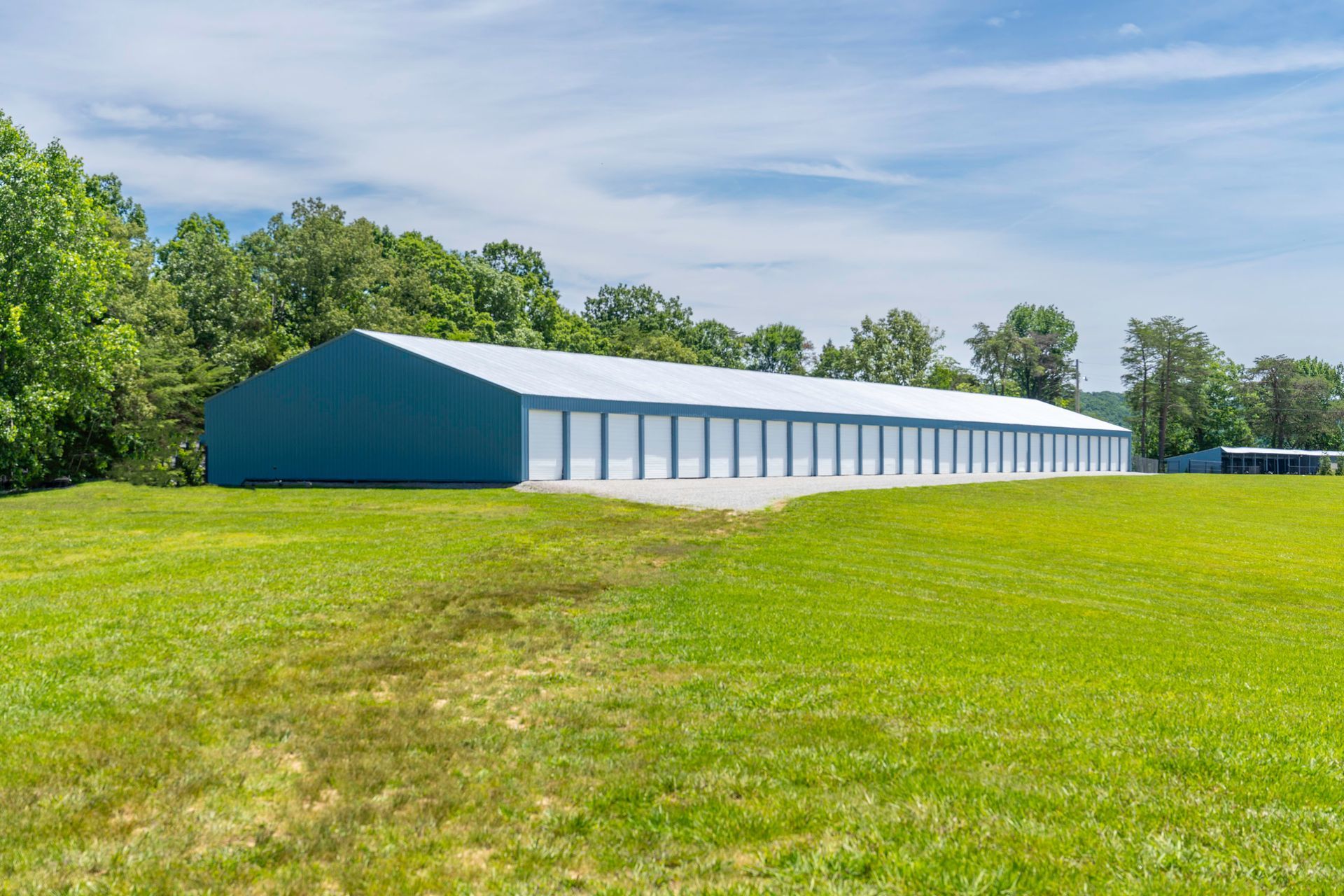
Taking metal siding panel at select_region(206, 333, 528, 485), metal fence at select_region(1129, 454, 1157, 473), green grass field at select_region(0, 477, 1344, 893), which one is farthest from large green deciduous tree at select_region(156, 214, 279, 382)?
metal fence at select_region(1129, 454, 1157, 473)

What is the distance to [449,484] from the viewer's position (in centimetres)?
3644

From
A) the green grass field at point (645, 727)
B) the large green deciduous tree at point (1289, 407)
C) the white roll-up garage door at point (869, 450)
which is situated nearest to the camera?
the green grass field at point (645, 727)

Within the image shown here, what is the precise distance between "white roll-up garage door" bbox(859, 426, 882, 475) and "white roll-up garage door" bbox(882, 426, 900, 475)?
1.25 feet

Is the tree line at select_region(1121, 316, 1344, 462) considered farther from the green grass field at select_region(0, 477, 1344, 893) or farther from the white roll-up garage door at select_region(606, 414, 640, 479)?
the green grass field at select_region(0, 477, 1344, 893)

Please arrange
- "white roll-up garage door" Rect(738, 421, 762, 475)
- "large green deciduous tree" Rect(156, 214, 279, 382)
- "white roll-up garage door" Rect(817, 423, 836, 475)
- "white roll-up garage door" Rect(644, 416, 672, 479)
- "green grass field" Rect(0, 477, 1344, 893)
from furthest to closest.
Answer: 1. "large green deciduous tree" Rect(156, 214, 279, 382)
2. "white roll-up garage door" Rect(817, 423, 836, 475)
3. "white roll-up garage door" Rect(738, 421, 762, 475)
4. "white roll-up garage door" Rect(644, 416, 672, 479)
5. "green grass field" Rect(0, 477, 1344, 893)

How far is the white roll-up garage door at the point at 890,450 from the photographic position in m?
51.6

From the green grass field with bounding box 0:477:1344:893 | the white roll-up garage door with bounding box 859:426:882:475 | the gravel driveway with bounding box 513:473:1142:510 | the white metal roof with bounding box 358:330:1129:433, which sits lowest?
the green grass field with bounding box 0:477:1344:893

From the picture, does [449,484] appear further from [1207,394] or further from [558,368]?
[1207,394]

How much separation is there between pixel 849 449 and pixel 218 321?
134ft

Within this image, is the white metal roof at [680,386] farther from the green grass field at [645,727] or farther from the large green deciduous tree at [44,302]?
the green grass field at [645,727]

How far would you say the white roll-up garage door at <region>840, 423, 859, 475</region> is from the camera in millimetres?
48844

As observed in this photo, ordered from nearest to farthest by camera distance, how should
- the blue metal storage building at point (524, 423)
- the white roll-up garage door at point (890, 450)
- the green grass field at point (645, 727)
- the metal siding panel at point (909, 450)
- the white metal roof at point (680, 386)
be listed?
the green grass field at point (645, 727) → the blue metal storage building at point (524, 423) → the white metal roof at point (680, 386) → the white roll-up garage door at point (890, 450) → the metal siding panel at point (909, 450)

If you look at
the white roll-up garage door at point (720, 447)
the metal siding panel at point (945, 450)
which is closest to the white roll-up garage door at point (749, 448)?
the white roll-up garage door at point (720, 447)

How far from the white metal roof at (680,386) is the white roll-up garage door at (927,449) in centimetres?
93
